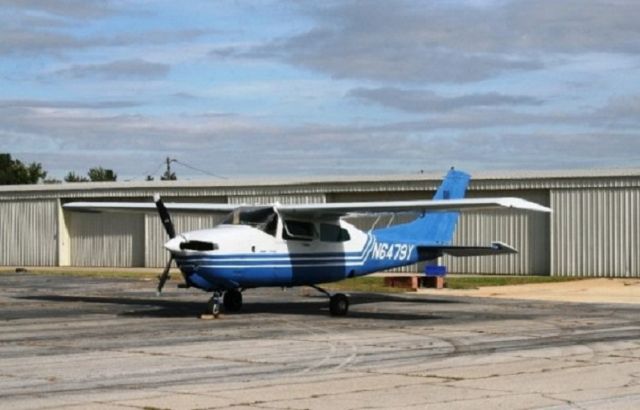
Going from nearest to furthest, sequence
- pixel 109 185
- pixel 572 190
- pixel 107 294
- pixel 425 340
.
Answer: pixel 425 340 → pixel 107 294 → pixel 572 190 → pixel 109 185

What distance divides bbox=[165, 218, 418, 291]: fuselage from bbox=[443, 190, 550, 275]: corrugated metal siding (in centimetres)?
1617

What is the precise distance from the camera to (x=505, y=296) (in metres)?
32.4

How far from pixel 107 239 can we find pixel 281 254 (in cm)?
3028

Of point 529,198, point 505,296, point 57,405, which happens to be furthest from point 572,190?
point 57,405

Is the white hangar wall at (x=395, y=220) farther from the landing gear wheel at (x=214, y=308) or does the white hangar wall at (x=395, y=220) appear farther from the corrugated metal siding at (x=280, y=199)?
the landing gear wheel at (x=214, y=308)

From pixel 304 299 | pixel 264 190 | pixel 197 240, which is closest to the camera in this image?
pixel 197 240

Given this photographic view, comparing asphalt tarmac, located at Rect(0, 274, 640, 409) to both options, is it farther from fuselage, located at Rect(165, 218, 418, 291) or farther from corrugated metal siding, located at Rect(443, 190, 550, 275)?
corrugated metal siding, located at Rect(443, 190, 550, 275)

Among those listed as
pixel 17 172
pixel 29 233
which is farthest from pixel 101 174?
pixel 29 233

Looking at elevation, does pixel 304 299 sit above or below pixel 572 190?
below

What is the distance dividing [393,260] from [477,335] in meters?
8.00

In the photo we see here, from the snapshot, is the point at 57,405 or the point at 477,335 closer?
the point at 57,405

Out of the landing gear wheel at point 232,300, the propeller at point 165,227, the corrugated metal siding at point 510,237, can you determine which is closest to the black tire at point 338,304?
the landing gear wheel at point 232,300

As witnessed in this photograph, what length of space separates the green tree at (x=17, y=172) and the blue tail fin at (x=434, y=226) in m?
90.6

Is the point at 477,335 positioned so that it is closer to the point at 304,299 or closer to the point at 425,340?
the point at 425,340
